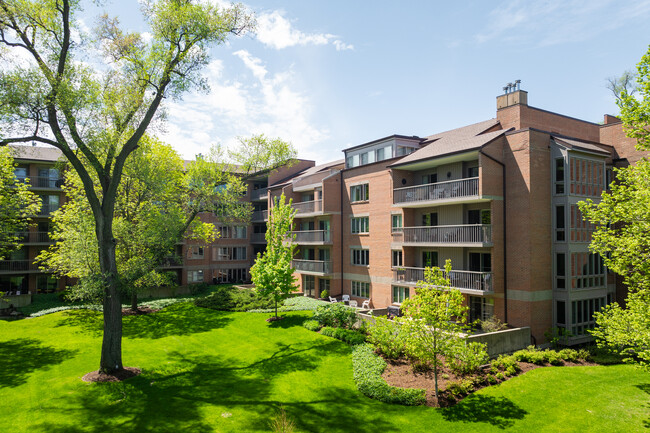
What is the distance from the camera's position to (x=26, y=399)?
14172mm

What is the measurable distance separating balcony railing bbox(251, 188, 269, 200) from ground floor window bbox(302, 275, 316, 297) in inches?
562

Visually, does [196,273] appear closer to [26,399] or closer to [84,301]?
[84,301]

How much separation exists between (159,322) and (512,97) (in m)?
28.9

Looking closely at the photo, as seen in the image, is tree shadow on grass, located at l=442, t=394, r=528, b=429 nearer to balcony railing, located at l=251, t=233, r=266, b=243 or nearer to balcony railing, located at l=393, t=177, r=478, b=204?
balcony railing, located at l=393, t=177, r=478, b=204

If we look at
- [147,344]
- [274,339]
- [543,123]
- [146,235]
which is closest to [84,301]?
[146,235]

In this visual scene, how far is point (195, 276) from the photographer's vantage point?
45.0m

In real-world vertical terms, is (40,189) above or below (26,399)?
above

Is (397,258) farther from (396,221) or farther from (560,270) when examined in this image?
(560,270)

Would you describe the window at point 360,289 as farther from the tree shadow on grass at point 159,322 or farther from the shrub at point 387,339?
the shrub at point 387,339

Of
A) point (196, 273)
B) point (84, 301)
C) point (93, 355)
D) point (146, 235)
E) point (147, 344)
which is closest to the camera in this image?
point (93, 355)

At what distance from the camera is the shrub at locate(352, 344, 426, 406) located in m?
14.8

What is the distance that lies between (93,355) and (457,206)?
22982mm

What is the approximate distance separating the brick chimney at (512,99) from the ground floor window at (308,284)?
890 inches

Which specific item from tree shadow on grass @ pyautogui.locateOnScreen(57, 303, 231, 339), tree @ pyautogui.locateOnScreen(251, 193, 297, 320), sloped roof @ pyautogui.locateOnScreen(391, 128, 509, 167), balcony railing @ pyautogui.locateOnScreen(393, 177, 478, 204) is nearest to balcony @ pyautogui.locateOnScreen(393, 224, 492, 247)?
balcony railing @ pyautogui.locateOnScreen(393, 177, 478, 204)
